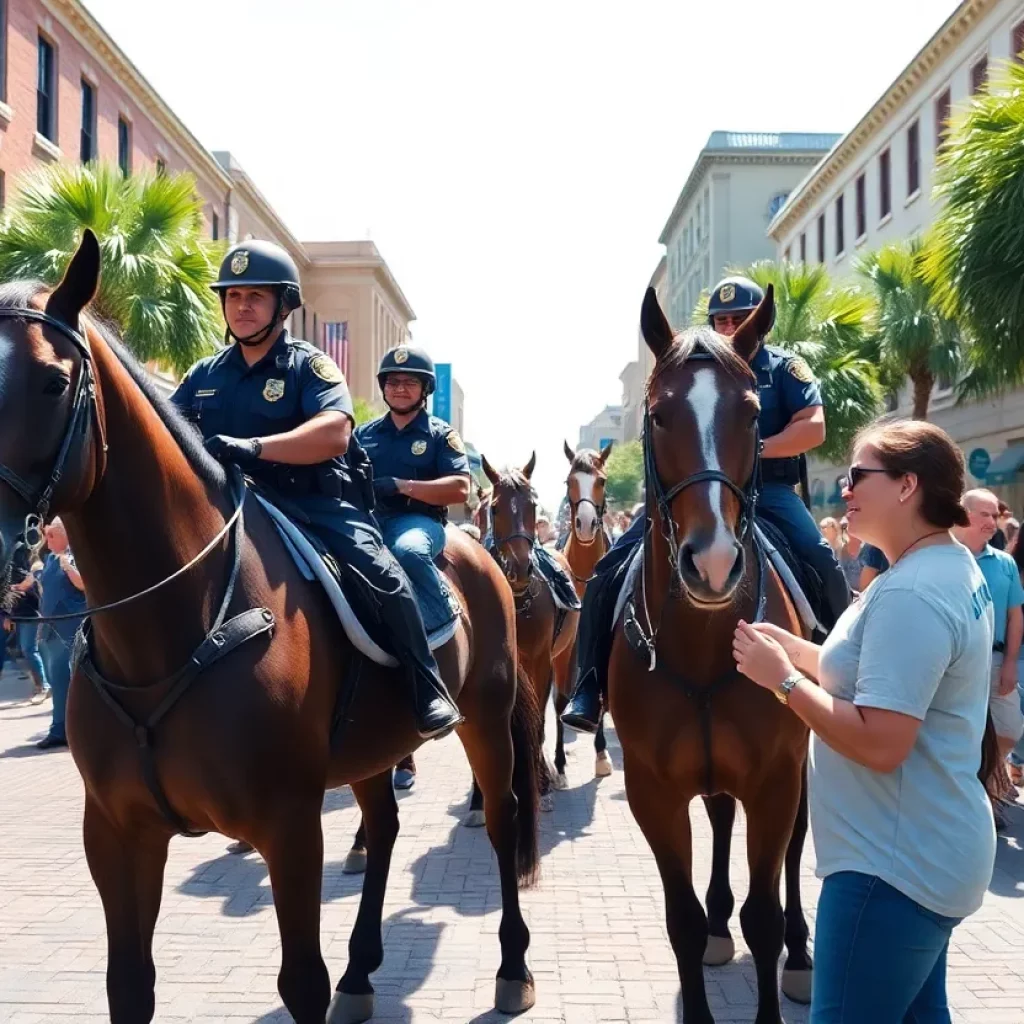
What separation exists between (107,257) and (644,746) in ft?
43.5

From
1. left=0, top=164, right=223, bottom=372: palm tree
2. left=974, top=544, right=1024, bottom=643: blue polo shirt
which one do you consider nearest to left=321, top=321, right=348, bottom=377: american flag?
left=0, top=164, right=223, bottom=372: palm tree

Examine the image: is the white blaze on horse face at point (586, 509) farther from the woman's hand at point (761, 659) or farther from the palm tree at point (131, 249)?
the woman's hand at point (761, 659)

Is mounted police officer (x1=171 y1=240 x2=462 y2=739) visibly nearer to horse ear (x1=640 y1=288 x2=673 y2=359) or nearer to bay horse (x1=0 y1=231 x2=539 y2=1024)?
bay horse (x1=0 y1=231 x2=539 y2=1024)

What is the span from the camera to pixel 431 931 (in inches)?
215

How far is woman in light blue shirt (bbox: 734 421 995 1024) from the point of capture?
238 cm

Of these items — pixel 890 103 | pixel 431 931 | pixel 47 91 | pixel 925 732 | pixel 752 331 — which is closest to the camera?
pixel 925 732

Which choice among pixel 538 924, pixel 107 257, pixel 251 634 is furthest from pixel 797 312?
pixel 251 634

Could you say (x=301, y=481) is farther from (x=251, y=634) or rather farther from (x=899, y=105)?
(x=899, y=105)

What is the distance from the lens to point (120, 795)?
324 cm

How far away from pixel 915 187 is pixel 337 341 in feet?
111

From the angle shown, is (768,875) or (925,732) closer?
(925,732)

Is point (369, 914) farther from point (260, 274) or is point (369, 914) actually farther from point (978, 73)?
point (978, 73)

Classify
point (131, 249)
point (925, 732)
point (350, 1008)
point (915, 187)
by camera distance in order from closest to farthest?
point (925, 732)
point (350, 1008)
point (131, 249)
point (915, 187)

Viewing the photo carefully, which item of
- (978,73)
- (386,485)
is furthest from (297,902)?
(978,73)
